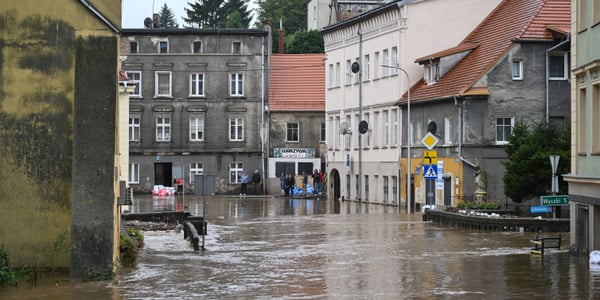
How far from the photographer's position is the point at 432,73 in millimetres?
58375

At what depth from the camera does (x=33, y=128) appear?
→ 906 inches

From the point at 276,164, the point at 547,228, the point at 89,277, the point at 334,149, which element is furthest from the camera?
the point at 276,164

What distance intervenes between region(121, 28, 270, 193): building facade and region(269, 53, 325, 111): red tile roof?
1412 millimetres

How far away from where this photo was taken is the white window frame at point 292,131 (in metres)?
82.3

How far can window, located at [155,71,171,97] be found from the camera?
272ft

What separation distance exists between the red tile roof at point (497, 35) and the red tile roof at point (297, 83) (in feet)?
79.8

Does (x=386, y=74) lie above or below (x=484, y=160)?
above

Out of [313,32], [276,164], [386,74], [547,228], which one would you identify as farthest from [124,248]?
[313,32]

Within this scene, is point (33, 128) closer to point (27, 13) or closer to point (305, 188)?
point (27, 13)

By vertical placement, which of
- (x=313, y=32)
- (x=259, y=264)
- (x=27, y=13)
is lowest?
(x=259, y=264)

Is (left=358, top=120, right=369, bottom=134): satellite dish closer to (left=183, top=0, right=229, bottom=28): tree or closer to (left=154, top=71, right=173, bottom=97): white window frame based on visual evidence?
(left=154, top=71, right=173, bottom=97): white window frame

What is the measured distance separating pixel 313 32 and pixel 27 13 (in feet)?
262

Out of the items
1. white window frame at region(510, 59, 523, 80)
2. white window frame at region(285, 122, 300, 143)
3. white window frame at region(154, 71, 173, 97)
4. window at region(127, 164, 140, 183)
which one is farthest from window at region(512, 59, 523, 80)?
window at region(127, 164, 140, 183)

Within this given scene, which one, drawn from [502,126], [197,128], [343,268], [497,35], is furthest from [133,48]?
[343,268]
